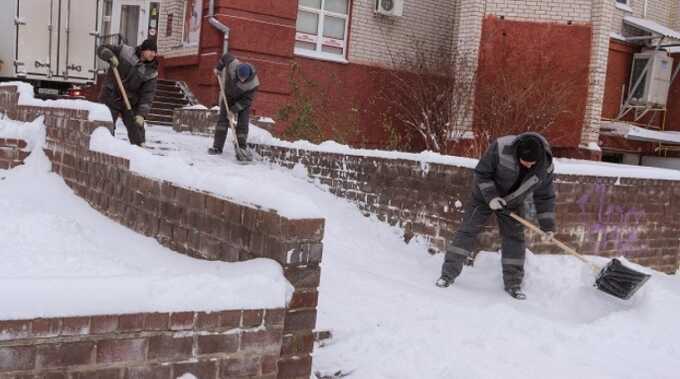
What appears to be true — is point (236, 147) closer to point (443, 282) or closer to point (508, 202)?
point (443, 282)

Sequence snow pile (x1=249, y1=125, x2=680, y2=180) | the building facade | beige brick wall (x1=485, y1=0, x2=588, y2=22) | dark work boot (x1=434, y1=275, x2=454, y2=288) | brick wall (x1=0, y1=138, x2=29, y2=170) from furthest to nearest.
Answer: beige brick wall (x1=485, y1=0, x2=588, y2=22), the building facade, snow pile (x1=249, y1=125, x2=680, y2=180), brick wall (x1=0, y1=138, x2=29, y2=170), dark work boot (x1=434, y1=275, x2=454, y2=288)

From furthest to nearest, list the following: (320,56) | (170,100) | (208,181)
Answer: (320,56)
(170,100)
(208,181)

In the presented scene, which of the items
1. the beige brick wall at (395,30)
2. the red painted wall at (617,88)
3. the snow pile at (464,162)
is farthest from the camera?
the red painted wall at (617,88)

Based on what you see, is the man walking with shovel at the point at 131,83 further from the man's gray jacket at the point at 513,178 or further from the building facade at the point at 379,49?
the building facade at the point at 379,49

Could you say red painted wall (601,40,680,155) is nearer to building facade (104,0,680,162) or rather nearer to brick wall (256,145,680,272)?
building facade (104,0,680,162)

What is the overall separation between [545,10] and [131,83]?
29.8ft

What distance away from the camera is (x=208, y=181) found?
3711mm

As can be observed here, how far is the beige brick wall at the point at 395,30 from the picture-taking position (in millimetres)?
14781

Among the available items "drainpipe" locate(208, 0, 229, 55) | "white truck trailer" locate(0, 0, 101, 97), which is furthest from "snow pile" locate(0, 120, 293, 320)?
"white truck trailer" locate(0, 0, 101, 97)

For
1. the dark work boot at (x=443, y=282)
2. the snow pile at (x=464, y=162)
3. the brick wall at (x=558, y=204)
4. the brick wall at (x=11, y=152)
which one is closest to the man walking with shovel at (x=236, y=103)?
the snow pile at (x=464, y=162)

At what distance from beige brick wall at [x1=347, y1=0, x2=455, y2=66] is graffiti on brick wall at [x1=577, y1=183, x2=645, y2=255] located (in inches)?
327

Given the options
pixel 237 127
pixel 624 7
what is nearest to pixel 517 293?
pixel 237 127

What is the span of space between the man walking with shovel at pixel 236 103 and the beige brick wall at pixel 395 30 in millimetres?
5835

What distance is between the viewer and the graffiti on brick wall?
7016mm
